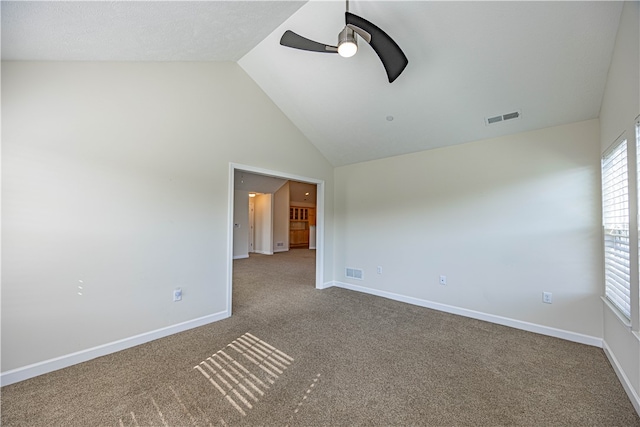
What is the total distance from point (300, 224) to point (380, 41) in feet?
33.3

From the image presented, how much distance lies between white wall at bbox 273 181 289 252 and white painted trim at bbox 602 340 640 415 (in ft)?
29.4

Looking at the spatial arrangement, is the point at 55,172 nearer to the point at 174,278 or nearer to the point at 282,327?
the point at 174,278

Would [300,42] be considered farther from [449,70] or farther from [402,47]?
[449,70]

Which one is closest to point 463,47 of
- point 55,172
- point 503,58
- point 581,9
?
point 503,58

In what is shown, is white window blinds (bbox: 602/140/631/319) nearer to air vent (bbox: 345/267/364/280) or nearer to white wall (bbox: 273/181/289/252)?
air vent (bbox: 345/267/364/280)

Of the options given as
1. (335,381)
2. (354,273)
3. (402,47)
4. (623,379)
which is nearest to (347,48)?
(402,47)

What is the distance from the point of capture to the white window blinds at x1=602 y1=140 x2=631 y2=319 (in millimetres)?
1987

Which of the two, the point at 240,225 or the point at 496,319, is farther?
the point at 240,225

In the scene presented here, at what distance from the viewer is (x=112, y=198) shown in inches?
94.6

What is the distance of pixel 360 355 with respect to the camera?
2389 millimetres

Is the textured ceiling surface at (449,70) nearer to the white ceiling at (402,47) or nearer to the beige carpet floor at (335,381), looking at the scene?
the white ceiling at (402,47)

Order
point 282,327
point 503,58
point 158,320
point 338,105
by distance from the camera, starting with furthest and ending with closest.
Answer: point 338,105 < point 282,327 < point 158,320 < point 503,58

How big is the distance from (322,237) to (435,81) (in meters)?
2.96

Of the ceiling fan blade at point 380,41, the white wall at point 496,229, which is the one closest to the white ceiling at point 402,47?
→ the white wall at point 496,229
